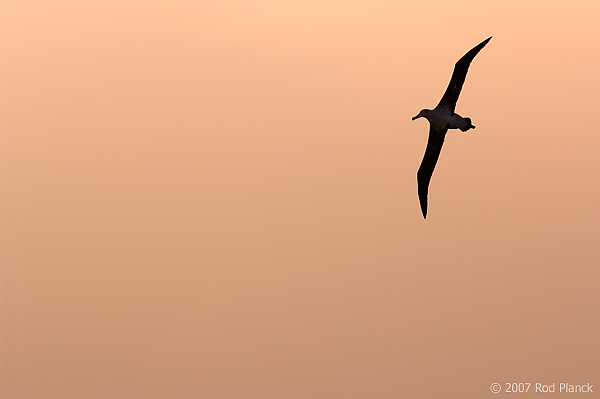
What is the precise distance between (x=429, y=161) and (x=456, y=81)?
274 centimetres

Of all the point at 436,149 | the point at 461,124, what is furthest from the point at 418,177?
the point at 461,124

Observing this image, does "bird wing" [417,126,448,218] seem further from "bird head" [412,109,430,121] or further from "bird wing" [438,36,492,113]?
"bird wing" [438,36,492,113]

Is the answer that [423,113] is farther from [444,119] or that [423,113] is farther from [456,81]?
[456,81]

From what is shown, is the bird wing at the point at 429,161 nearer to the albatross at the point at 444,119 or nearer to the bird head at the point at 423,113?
the albatross at the point at 444,119

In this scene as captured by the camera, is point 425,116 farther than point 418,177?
No

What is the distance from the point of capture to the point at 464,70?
67.4 ft

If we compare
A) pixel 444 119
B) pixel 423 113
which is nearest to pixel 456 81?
pixel 444 119

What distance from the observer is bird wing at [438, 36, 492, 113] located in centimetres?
2019

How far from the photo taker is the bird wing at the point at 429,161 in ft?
72.9

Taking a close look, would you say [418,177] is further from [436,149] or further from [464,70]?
[464,70]

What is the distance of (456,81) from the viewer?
68.2ft

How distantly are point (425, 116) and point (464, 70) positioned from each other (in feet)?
5.45

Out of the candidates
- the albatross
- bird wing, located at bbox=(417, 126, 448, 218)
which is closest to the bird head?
the albatross

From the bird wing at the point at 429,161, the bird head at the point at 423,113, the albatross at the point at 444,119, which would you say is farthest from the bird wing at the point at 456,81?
the bird wing at the point at 429,161
